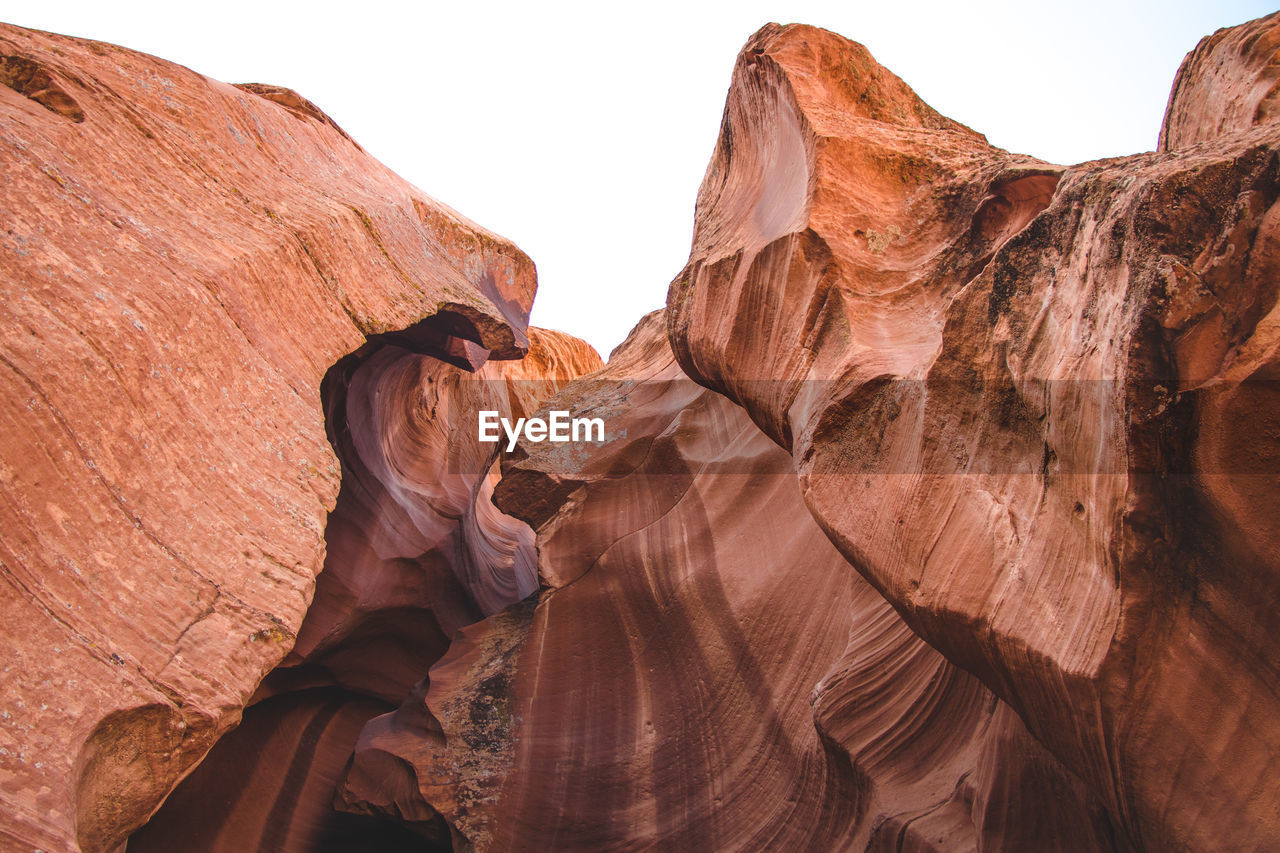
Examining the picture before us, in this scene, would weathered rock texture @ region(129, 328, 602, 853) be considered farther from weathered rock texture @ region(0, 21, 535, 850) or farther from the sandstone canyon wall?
weathered rock texture @ region(0, 21, 535, 850)

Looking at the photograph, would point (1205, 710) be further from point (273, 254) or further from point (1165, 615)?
point (273, 254)

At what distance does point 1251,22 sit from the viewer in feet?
21.1

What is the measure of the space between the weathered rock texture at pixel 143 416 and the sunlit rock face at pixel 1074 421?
375 centimetres

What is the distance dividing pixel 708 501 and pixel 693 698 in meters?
2.11

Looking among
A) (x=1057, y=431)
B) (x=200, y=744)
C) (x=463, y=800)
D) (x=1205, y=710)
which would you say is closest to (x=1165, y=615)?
(x=1205, y=710)

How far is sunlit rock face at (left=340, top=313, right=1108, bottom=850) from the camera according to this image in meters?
5.62

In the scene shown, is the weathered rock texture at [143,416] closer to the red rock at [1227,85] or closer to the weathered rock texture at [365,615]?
the weathered rock texture at [365,615]

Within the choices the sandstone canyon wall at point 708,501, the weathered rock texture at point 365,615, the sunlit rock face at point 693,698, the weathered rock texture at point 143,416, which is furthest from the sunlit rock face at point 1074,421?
the weathered rock texture at point 365,615

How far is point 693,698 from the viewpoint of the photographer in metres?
7.60

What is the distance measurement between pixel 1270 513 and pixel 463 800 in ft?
22.4

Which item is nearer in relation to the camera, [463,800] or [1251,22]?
[1251,22]

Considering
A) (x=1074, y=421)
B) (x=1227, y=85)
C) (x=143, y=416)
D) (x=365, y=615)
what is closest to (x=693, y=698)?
(x=365, y=615)

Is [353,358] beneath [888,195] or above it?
beneath

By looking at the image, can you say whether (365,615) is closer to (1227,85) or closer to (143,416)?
(143,416)
